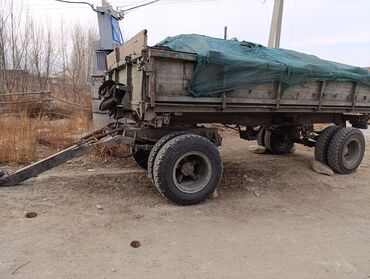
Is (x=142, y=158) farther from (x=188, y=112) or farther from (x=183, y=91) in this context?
(x=183, y=91)

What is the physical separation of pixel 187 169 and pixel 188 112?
789 millimetres

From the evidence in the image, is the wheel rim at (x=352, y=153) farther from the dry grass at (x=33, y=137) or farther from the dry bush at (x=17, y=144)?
the dry bush at (x=17, y=144)

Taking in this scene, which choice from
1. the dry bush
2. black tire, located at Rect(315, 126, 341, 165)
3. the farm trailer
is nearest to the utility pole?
the farm trailer

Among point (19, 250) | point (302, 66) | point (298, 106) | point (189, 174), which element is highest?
point (302, 66)

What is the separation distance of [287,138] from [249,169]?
161 cm

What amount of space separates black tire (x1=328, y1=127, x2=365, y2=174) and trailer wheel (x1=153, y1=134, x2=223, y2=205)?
2685 millimetres

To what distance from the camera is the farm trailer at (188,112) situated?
13.4ft

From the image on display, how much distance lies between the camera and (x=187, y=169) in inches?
176

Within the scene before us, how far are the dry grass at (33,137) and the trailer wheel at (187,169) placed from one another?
10.1 feet

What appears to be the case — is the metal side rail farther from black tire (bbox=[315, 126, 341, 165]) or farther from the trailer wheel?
black tire (bbox=[315, 126, 341, 165])

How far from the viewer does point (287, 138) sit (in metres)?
7.22

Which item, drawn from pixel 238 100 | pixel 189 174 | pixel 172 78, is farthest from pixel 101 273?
pixel 238 100

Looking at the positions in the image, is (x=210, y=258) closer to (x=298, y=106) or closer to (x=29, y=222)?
(x=29, y=222)

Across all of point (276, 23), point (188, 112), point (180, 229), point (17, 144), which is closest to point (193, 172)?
point (188, 112)
